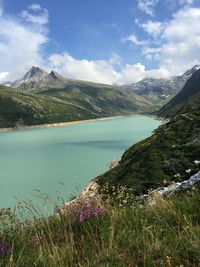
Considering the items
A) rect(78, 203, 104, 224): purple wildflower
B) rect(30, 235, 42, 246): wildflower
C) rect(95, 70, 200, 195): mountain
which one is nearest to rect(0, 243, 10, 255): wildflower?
rect(30, 235, 42, 246): wildflower

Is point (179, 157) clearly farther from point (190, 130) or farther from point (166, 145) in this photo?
point (190, 130)

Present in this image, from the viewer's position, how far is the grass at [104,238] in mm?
5277

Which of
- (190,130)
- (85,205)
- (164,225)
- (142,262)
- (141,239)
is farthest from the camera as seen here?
(190,130)

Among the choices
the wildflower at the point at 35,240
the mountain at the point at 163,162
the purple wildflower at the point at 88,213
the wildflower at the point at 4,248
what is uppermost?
the purple wildflower at the point at 88,213

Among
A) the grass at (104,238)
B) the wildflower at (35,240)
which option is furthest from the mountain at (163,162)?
the wildflower at (35,240)

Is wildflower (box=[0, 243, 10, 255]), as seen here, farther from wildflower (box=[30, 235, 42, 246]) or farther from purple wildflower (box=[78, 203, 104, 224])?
purple wildflower (box=[78, 203, 104, 224])

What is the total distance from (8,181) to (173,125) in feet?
129

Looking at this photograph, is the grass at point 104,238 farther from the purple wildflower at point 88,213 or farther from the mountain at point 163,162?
the mountain at point 163,162

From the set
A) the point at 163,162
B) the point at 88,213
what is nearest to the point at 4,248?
the point at 88,213

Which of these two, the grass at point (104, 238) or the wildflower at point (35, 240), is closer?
the grass at point (104, 238)

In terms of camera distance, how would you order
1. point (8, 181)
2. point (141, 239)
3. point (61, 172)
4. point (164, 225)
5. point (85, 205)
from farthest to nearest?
point (61, 172) → point (8, 181) → point (85, 205) → point (164, 225) → point (141, 239)

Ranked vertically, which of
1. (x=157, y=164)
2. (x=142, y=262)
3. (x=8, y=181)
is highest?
(x=142, y=262)

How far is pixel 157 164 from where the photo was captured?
112ft

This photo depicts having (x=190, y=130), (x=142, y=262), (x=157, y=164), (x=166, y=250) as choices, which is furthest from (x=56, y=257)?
(x=190, y=130)
